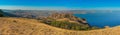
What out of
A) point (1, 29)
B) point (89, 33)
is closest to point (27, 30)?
point (1, 29)

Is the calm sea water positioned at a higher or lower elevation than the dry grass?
lower

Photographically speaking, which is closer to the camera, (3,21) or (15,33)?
(15,33)

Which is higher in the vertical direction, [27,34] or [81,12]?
[27,34]

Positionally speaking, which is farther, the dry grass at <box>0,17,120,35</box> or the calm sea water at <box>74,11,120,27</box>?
the calm sea water at <box>74,11,120,27</box>

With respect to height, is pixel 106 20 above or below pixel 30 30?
below

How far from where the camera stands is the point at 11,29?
67.3 feet

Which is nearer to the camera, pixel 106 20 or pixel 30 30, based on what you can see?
pixel 30 30

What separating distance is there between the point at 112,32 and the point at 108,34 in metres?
0.62

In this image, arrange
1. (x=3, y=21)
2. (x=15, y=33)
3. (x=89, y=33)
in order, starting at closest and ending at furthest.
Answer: (x=15, y=33) → (x=89, y=33) → (x=3, y=21)

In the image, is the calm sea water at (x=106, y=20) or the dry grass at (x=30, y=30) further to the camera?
the calm sea water at (x=106, y=20)

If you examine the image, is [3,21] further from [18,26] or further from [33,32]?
[33,32]

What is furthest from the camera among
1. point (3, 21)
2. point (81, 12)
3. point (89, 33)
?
point (81, 12)

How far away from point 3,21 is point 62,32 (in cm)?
610

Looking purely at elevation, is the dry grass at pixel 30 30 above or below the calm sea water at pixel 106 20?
above
